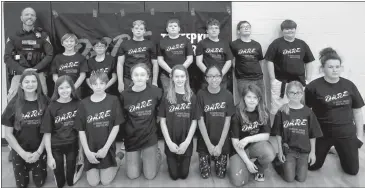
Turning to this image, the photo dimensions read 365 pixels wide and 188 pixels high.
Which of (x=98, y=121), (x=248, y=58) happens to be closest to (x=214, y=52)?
(x=248, y=58)

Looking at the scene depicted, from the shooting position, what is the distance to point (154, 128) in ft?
9.62

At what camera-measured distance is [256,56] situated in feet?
12.4

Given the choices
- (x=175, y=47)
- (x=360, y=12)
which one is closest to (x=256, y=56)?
(x=175, y=47)

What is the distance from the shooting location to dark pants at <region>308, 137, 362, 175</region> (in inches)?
115

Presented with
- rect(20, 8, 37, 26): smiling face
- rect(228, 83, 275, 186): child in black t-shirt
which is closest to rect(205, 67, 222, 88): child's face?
rect(228, 83, 275, 186): child in black t-shirt

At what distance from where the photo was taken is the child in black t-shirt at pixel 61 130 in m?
2.68

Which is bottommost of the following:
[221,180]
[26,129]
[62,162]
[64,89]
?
[221,180]

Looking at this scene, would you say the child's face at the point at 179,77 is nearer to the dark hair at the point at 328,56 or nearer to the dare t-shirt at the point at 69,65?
the dare t-shirt at the point at 69,65

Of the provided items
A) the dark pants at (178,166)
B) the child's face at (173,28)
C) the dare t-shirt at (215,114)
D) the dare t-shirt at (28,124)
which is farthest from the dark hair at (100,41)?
the dark pants at (178,166)

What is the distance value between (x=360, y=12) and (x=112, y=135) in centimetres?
352

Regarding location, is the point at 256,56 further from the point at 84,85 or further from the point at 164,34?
the point at 84,85

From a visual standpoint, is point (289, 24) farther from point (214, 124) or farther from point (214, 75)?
point (214, 124)

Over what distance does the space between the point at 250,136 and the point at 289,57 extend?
1.43 metres

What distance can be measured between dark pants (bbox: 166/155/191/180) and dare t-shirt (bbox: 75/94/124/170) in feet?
1.78
